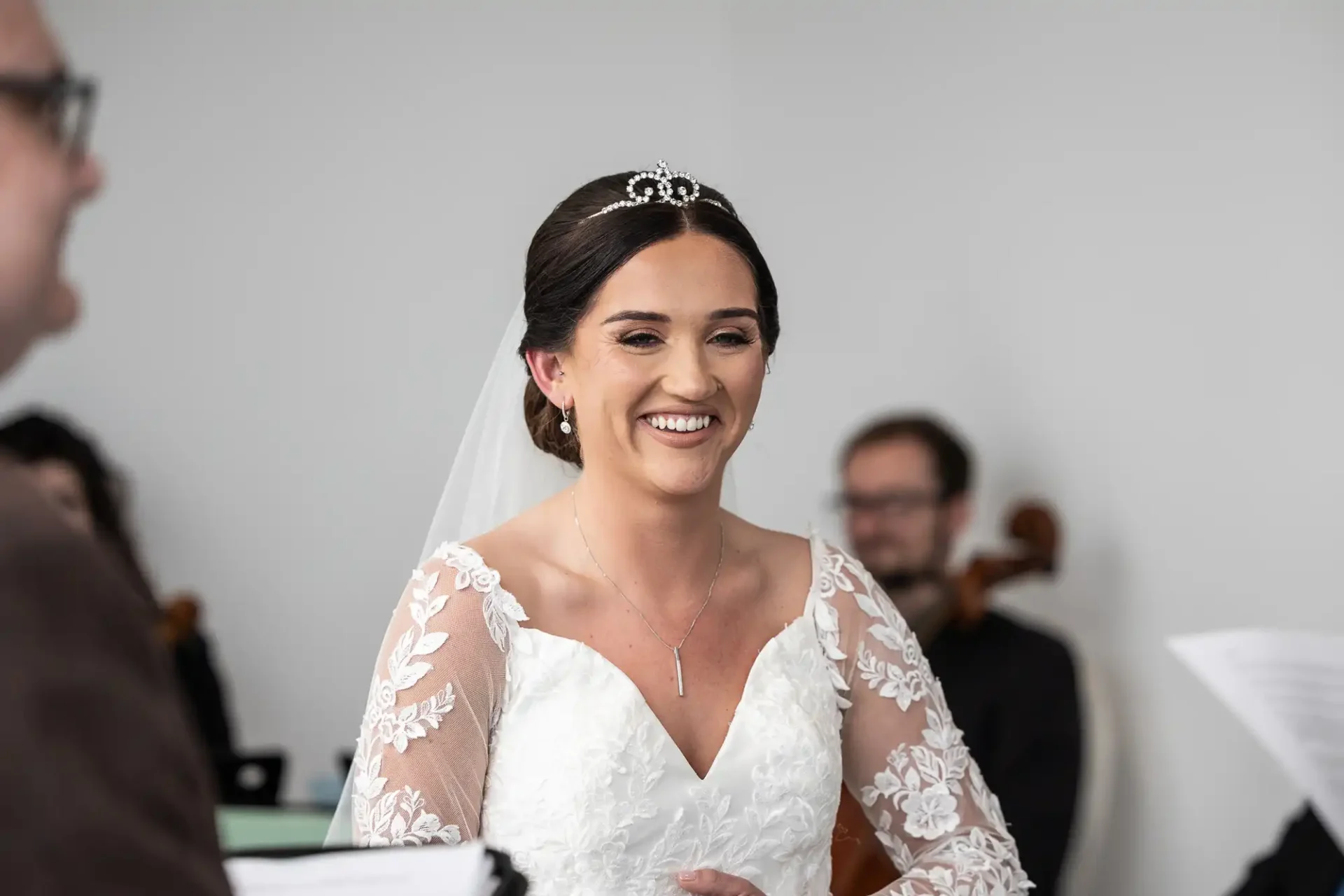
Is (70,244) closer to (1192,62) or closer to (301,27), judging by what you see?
(301,27)

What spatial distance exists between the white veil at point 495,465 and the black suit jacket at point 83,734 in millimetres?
1686

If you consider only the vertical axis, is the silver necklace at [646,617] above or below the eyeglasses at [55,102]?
below

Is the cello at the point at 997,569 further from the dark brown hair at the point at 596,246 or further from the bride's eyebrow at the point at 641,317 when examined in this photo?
the bride's eyebrow at the point at 641,317

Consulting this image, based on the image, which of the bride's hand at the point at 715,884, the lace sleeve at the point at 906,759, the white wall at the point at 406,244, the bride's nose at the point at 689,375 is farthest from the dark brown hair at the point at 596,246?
the white wall at the point at 406,244

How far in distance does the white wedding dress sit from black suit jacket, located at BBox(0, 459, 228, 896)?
1.20 meters

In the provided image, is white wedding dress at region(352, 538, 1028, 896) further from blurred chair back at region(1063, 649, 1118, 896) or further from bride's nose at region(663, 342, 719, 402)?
blurred chair back at region(1063, 649, 1118, 896)

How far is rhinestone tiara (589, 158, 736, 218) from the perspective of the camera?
208cm

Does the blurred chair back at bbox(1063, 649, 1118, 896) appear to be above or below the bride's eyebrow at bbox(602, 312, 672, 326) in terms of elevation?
below

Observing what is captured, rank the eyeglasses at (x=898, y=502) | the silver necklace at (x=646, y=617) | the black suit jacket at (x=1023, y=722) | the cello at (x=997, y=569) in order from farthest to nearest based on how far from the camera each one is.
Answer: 1. the eyeglasses at (x=898, y=502)
2. the cello at (x=997, y=569)
3. the black suit jacket at (x=1023, y=722)
4. the silver necklace at (x=646, y=617)

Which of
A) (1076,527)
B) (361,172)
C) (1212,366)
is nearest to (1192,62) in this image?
(1212,366)

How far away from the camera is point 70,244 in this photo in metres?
5.14

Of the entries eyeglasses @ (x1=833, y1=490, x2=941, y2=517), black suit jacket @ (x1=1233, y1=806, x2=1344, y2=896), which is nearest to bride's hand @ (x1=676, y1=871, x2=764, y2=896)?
black suit jacket @ (x1=1233, y1=806, x2=1344, y2=896)

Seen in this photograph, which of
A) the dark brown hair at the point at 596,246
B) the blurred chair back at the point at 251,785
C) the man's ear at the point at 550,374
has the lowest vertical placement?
the blurred chair back at the point at 251,785

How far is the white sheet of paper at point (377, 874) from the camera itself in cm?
94
